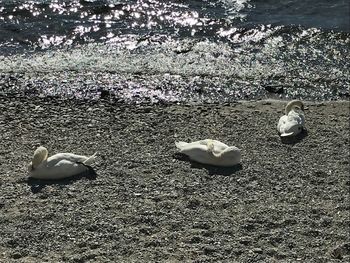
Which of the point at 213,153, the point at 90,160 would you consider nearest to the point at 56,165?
the point at 90,160

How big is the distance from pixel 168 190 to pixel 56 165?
1.49 meters

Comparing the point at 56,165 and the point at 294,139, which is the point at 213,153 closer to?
the point at 294,139

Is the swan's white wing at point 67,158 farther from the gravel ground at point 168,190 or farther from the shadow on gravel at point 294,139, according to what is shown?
the shadow on gravel at point 294,139

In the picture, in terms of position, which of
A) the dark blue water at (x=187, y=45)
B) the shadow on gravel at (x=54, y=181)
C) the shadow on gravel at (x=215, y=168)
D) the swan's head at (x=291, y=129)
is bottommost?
the dark blue water at (x=187, y=45)

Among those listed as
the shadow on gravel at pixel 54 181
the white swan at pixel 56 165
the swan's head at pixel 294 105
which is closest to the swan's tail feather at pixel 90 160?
the white swan at pixel 56 165

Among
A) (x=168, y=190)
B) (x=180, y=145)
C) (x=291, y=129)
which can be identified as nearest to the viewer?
(x=168, y=190)

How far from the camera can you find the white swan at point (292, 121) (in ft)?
36.9

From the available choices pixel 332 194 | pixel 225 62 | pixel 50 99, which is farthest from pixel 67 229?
pixel 225 62

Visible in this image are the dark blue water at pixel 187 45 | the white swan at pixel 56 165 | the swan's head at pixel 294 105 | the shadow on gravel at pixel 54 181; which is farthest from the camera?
the dark blue water at pixel 187 45

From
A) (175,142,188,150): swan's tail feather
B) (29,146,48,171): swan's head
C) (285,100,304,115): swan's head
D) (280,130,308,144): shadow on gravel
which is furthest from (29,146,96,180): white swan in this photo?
(285,100,304,115): swan's head

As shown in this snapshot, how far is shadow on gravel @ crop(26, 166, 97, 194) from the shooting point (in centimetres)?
913

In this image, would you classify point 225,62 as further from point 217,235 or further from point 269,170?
point 217,235

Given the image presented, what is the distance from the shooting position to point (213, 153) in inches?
396

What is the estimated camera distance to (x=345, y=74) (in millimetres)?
14719
